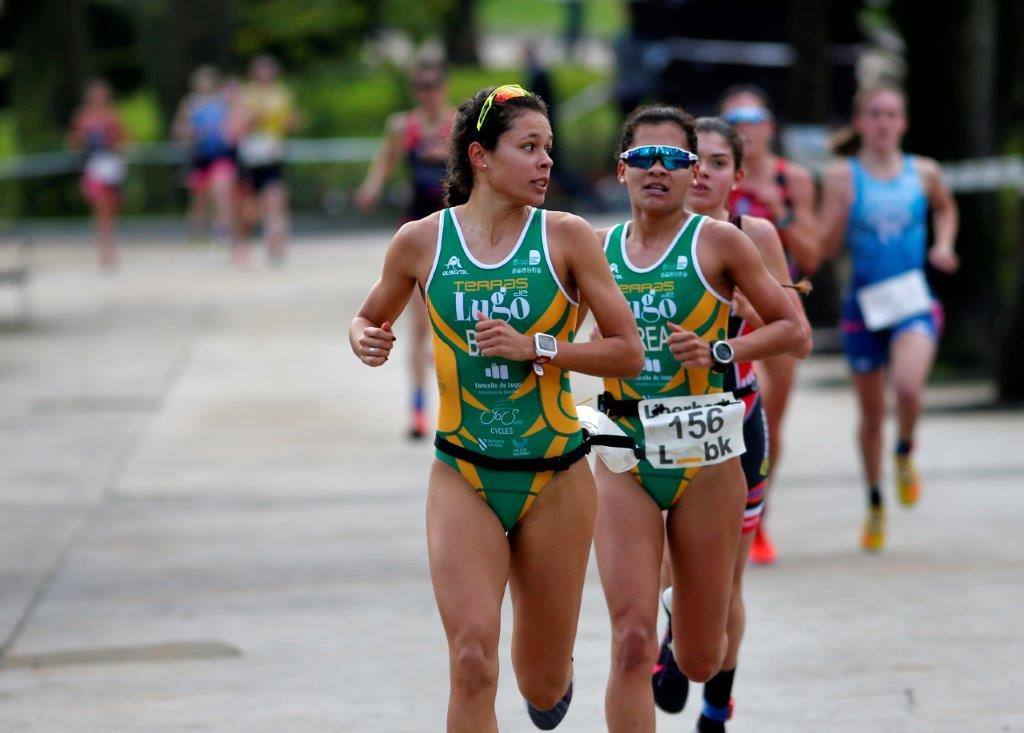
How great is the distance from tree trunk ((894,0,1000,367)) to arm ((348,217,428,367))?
34.0ft

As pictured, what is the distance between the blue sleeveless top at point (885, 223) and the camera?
8.74m

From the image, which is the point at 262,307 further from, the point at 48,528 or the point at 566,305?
the point at 566,305

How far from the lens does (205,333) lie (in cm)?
1711

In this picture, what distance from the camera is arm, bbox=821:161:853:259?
8.77 meters

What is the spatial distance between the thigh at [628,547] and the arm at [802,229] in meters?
2.83

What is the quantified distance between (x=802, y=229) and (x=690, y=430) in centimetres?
289

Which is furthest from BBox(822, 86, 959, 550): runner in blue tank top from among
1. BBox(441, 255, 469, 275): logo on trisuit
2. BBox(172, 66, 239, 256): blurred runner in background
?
BBox(172, 66, 239, 256): blurred runner in background

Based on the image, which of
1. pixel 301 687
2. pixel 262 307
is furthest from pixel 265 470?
pixel 262 307

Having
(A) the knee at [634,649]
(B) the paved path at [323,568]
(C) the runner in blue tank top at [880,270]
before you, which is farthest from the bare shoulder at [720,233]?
(C) the runner in blue tank top at [880,270]

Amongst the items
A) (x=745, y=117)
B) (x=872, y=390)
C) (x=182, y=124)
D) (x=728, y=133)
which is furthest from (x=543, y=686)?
(x=182, y=124)

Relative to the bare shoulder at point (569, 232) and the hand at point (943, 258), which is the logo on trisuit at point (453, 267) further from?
the hand at point (943, 258)

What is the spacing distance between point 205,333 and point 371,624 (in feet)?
32.6

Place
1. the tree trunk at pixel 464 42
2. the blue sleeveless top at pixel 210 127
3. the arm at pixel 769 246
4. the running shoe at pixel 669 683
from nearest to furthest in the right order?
1. the running shoe at pixel 669 683
2. the arm at pixel 769 246
3. the blue sleeveless top at pixel 210 127
4. the tree trunk at pixel 464 42

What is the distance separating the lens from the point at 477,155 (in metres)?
5.10
